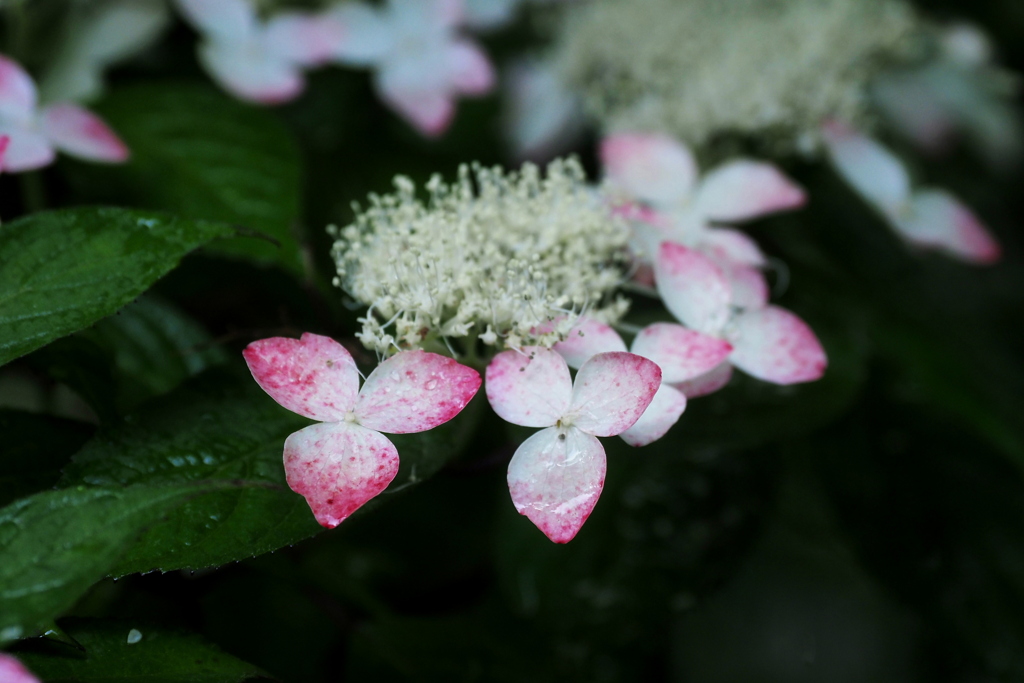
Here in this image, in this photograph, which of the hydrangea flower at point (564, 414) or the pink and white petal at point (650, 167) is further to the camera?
the pink and white petal at point (650, 167)

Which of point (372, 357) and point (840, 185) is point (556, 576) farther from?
point (840, 185)

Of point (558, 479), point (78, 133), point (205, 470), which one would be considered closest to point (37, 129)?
point (78, 133)

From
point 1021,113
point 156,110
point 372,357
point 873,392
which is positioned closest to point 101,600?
point 372,357

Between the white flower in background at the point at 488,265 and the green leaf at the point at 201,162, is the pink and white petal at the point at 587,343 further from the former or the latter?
the green leaf at the point at 201,162

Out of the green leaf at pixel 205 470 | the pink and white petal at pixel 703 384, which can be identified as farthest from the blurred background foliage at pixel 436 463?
the pink and white petal at pixel 703 384

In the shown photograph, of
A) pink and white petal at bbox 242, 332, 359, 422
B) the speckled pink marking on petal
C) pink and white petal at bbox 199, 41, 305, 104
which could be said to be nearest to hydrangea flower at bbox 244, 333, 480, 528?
pink and white petal at bbox 242, 332, 359, 422

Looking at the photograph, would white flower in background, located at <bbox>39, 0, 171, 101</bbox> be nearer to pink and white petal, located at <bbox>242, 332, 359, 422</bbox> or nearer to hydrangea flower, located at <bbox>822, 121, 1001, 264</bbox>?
pink and white petal, located at <bbox>242, 332, 359, 422</bbox>
